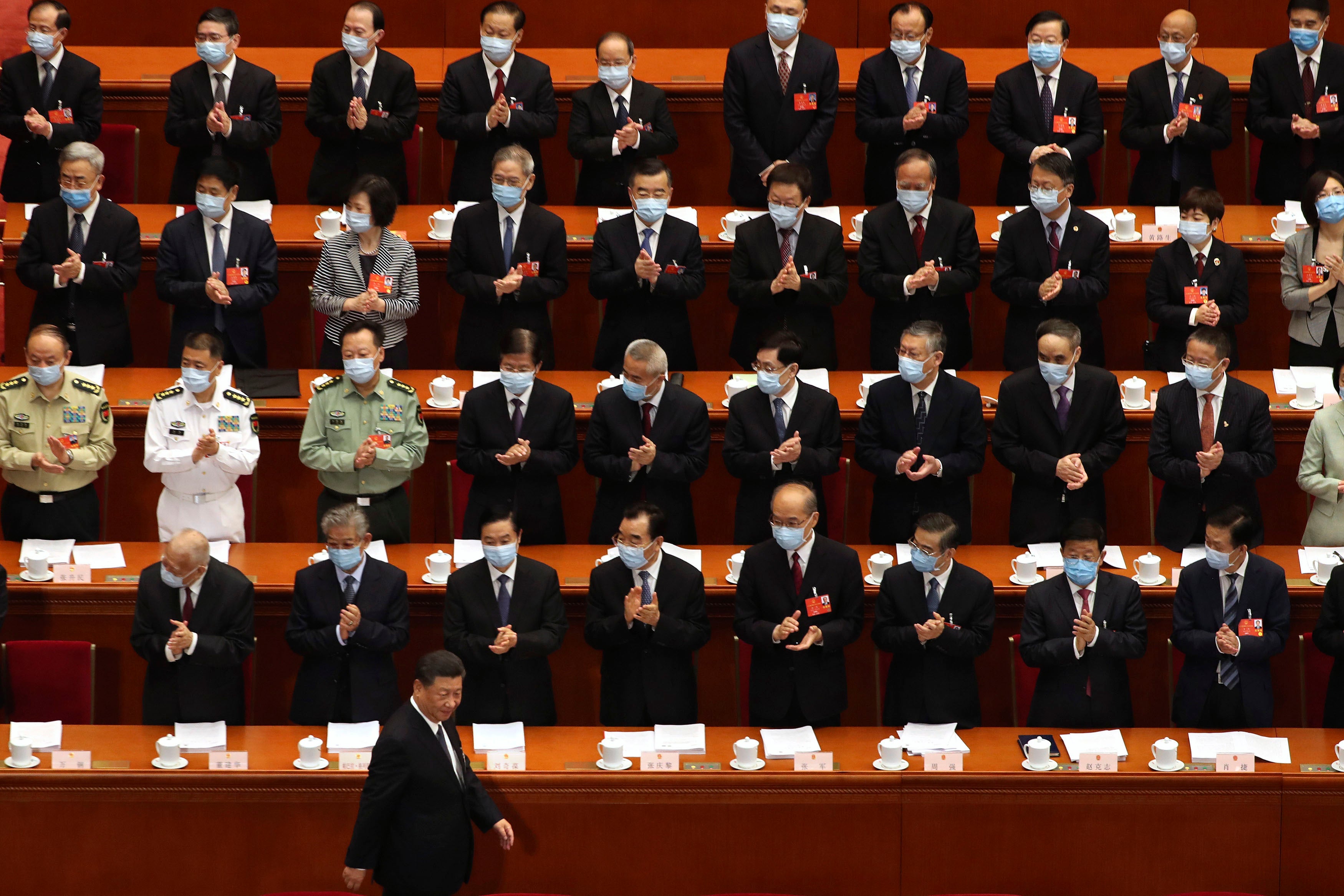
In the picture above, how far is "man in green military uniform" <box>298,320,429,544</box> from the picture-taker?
6922 mm

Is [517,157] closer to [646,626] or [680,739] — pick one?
[646,626]

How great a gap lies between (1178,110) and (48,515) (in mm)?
5310

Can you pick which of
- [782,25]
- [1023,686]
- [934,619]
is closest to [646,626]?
[934,619]

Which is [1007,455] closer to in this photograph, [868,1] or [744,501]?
[744,501]

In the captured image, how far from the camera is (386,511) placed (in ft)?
23.2

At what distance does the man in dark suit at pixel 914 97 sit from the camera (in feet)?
27.3

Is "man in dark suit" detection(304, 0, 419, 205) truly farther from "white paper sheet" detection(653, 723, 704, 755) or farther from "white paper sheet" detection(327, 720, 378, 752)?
"white paper sheet" detection(653, 723, 704, 755)

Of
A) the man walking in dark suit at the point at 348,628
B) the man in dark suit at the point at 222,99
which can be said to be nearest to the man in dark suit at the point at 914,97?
the man in dark suit at the point at 222,99

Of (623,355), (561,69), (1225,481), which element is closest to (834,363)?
(623,355)

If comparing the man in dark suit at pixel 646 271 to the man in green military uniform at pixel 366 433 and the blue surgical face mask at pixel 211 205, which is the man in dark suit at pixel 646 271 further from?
the blue surgical face mask at pixel 211 205

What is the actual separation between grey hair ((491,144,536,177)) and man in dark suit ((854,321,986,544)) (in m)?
1.73

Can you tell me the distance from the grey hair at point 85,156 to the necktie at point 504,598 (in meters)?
2.79

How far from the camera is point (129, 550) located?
23.1ft

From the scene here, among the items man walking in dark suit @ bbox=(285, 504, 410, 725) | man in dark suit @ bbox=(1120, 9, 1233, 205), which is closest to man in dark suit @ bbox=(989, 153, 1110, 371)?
man in dark suit @ bbox=(1120, 9, 1233, 205)
